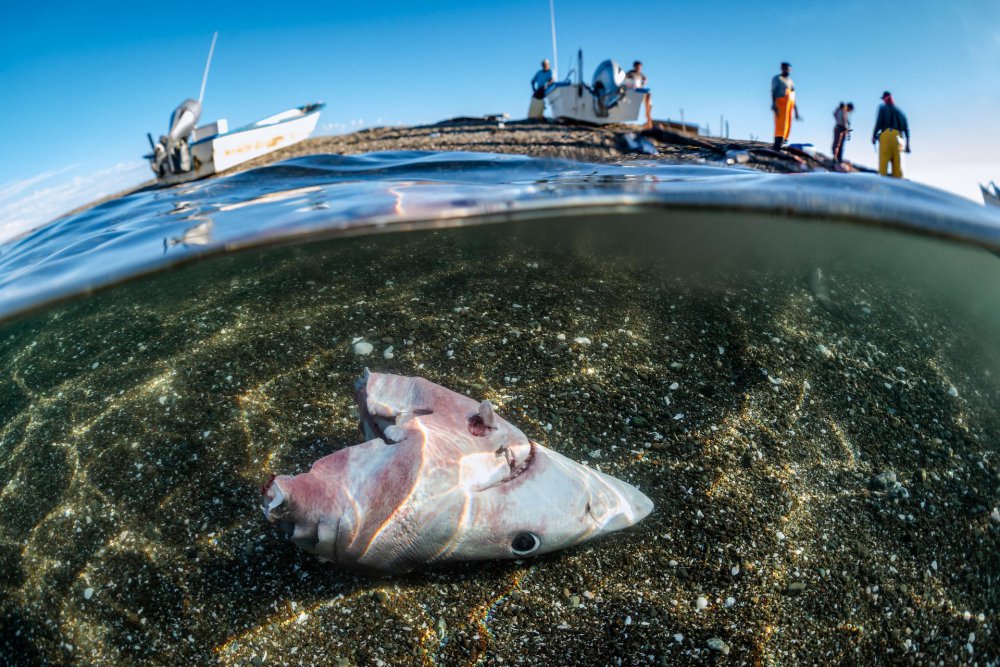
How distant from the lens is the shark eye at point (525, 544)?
2920mm

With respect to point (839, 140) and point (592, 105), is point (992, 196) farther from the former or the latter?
point (592, 105)

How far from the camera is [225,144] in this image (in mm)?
15219

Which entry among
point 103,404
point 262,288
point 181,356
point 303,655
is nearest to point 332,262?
point 262,288

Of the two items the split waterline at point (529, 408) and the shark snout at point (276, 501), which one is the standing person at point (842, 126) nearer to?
the split waterline at point (529, 408)

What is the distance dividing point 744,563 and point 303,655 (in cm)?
274

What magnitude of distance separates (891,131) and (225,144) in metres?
18.6

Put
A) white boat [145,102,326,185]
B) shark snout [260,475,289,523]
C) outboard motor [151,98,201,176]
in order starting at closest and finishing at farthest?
shark snout [260,475,289,523], outboard motor [151,98,201,176], white boat [145,102,326,185]

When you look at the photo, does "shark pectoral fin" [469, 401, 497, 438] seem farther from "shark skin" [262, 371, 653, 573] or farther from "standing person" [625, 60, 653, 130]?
"standing person" [625, 60, 653, 130]

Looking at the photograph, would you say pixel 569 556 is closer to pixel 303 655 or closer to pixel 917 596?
pixel 303 655

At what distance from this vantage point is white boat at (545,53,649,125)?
20.5 m

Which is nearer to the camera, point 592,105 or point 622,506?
point 622,506

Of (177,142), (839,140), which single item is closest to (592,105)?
(839,140)

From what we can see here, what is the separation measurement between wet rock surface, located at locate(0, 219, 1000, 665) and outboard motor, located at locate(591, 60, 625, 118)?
53.2 ft

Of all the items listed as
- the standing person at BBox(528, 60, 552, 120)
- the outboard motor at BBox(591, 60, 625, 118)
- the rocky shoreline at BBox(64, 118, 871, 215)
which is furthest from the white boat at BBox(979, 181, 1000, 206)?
the standing person at BBox(528, 60, 552, 120)
